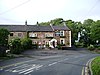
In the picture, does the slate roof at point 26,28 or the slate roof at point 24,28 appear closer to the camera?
the slate roof at point 26,28

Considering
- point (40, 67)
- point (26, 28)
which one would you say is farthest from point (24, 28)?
point (40, 67)

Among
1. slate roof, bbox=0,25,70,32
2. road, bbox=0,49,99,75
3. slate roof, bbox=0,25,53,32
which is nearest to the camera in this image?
road, bbox=0,49,99,75

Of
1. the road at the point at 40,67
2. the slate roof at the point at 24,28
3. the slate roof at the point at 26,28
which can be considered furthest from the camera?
the slate roof at the point at 24,28

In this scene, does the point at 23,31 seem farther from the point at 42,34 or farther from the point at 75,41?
the point at 75,41

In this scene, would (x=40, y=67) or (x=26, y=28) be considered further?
(x=26, y=28)

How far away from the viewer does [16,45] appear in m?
52.6

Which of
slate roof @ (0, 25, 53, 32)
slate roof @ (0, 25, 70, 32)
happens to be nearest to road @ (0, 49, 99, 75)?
slate roof @ (0, 25, 70, 32)

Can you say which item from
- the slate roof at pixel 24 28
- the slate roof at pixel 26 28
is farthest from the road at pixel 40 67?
the slate roof at pixel 24 28

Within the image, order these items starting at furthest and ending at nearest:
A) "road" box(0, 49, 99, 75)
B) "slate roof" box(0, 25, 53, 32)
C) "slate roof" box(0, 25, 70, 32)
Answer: "slate roof" box(0, 25, 53, 32) < "slate roof" box(0, 25, 70, 32) < "road" box(0, 49, 99, 75)

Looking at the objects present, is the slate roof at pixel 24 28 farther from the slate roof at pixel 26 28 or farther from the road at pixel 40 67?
the road at pixel 40 67

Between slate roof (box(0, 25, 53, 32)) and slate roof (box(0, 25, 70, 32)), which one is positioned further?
slate roof (box(0, 25, 53, 32))

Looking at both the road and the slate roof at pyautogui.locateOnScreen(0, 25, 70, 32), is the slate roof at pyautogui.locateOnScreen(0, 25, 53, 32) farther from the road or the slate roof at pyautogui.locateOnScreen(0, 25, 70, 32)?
the road

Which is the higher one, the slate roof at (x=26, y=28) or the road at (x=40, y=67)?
the slate roof at (x=26, y=28)

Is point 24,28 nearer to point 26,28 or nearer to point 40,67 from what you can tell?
point 26,28
